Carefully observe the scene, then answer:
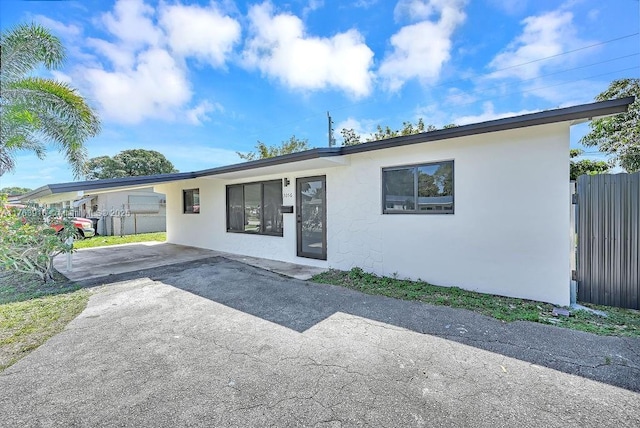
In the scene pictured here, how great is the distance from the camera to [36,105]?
7664mm

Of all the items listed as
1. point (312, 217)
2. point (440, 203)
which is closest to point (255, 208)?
point (312, 217)

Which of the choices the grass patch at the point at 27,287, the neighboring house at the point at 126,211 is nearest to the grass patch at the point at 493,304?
the grass patch at the point at 27,287

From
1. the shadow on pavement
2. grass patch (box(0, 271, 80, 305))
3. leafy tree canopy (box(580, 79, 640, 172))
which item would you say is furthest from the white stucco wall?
leafy tree canopy (box(580, 79, 640, 172))

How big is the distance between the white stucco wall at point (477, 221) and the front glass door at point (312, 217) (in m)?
0.26

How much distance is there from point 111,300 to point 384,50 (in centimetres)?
1213

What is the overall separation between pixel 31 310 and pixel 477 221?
707cm

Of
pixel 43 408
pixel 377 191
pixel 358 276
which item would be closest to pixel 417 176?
pixel 377 191

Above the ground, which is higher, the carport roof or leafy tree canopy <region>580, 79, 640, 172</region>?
leafy tree canopy <region>580, 79, 640, 172</region>

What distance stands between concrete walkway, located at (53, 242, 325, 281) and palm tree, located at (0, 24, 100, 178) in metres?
2.71

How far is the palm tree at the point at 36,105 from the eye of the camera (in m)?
7.06

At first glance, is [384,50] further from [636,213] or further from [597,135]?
[636,213]

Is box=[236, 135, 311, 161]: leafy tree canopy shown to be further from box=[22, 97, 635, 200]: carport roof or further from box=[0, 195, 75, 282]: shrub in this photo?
box=[0, 195, 75, 282]: shrub

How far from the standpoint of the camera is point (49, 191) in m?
6.21

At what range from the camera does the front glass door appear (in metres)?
7.20
